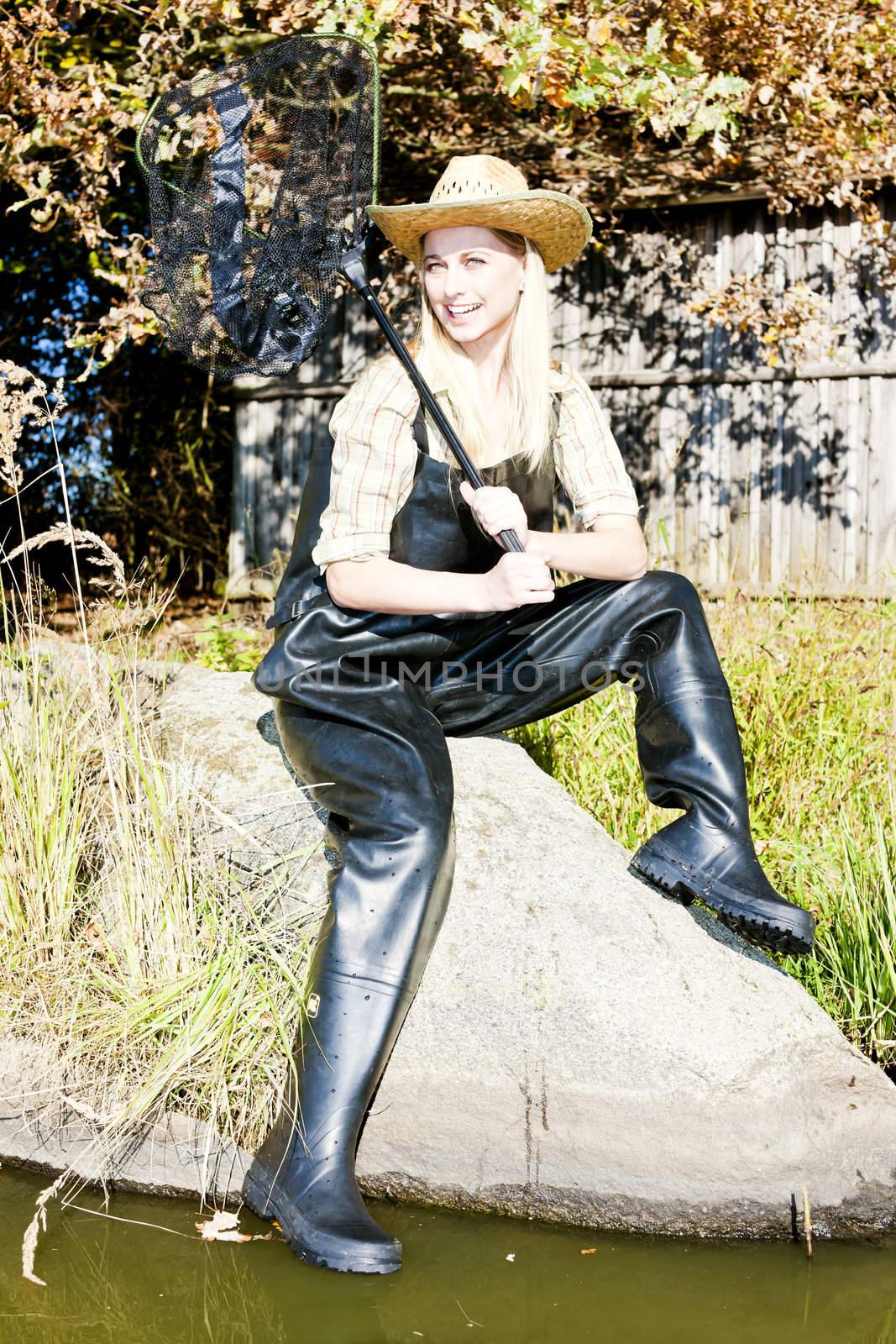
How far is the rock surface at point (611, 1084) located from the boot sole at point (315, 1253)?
22 cm

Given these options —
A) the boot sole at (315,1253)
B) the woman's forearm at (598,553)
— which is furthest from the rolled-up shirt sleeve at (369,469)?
the boot sole at (315,1253)

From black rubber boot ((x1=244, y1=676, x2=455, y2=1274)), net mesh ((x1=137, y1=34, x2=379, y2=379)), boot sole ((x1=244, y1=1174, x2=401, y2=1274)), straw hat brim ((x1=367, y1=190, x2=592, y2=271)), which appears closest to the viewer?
boot sole ((x1=244, y1=1174, x2=401, y2=1274))

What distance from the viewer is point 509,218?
2889 mm

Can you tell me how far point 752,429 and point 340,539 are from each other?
15.0 feet

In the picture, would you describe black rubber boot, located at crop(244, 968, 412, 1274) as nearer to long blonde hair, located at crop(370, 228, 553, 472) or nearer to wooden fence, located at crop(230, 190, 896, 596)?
long blonde hair, located at crop(370, 228, 553, 472)

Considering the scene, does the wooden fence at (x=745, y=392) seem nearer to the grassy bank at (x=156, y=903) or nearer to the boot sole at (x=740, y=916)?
the grassy bank at (x=156, y=903)

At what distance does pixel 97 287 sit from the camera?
25.8 feet

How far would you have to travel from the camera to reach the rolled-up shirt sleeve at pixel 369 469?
277 centimetres

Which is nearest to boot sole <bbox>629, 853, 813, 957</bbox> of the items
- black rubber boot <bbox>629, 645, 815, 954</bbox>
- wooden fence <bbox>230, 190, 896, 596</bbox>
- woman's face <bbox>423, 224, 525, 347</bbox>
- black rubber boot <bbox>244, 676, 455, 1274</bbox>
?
black rubber boot <bbox>629, 645, 815, 954</bbox>

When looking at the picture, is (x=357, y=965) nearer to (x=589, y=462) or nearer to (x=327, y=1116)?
(x=327, y=1116)

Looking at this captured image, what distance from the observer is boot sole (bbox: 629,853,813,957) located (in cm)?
265

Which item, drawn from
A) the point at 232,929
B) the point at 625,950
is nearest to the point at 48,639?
the point at 232,929

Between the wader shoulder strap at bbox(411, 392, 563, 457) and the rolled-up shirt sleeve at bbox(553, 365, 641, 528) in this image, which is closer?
the wader shoulder strap at bbox(411, 392, 563, 457)

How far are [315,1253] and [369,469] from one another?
1.59m
